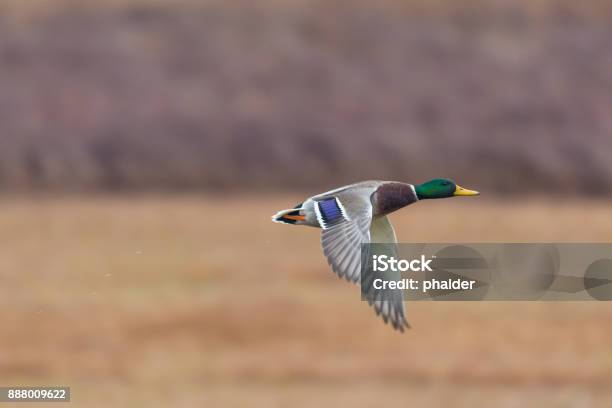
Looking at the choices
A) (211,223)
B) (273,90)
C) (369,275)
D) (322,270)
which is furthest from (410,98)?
(369,275)

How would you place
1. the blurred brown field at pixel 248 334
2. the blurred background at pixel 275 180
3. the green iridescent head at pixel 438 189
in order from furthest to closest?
the blurred background at pixel 275 180 → the blurred brown field at pixel 248 334 → the green iridescent head at pixel 438 189

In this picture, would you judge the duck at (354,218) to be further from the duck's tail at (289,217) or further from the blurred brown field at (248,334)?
the blurred brown field at (248,334)

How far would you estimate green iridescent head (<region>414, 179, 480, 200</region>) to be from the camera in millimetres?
5679

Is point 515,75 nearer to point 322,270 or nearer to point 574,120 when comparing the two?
point 574,120

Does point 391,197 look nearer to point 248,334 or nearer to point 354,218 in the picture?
point 354,218

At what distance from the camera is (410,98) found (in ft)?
177

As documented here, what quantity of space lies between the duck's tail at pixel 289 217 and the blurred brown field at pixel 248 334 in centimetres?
1989

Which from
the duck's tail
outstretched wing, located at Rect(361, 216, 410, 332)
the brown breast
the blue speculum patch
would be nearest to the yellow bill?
the brown breast

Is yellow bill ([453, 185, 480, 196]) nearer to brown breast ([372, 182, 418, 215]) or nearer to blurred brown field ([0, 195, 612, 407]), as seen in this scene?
brown breast ([372, 182, 418, 215])

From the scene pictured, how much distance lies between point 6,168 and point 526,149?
1624 centimetres

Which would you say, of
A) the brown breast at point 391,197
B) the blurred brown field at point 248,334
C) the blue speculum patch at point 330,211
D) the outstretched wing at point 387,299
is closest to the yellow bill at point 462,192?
the brown breast at point 391,197

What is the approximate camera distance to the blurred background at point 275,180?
27.3 meters

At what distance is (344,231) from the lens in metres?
5.38

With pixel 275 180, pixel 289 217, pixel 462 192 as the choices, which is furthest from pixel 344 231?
pixel 275 180
